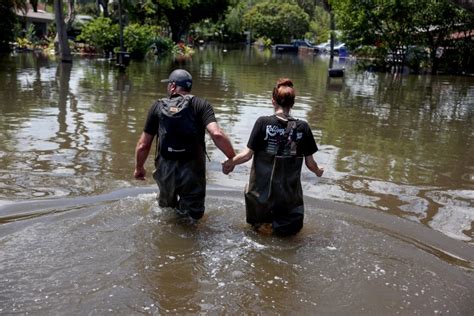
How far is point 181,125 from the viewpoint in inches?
195

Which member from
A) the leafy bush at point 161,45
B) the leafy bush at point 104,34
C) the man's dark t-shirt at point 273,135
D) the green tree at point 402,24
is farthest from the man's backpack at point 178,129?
the leafy bush at point 161,45

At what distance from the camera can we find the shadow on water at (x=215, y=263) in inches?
153

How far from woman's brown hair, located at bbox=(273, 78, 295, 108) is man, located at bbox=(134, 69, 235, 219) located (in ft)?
2.05

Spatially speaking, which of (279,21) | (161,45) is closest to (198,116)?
(161,45)

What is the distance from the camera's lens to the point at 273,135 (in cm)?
481

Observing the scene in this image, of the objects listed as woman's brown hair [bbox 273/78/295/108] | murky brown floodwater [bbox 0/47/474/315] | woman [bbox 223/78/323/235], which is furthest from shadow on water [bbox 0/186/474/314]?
woman's brown hair [bbox 273/78/295/108]

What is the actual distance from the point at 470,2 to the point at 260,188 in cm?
250

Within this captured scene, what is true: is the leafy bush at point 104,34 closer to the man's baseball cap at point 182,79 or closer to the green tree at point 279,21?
the man's baseball cap at point 182,79

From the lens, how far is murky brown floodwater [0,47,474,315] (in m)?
3.95

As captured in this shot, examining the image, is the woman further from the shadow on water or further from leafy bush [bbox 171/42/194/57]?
leafy bush [bbox 171/42/194/57]

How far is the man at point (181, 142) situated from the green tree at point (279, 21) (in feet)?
291

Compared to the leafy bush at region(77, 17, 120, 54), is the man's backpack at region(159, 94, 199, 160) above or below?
below

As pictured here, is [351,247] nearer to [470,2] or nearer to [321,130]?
[470,2]

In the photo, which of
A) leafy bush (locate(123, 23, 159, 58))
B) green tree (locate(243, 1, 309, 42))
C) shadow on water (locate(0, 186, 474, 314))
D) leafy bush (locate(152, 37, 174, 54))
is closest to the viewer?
shadow on water (locate(0, 186, 474, 314))
